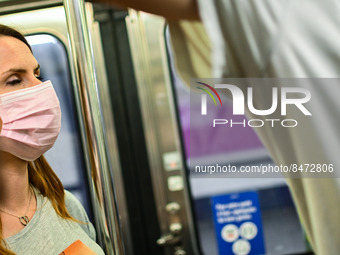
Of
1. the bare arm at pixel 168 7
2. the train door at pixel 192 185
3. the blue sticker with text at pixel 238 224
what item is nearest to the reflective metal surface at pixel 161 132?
the train door at pixel 192 185

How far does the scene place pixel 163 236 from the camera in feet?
7.63

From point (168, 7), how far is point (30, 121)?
24 cm

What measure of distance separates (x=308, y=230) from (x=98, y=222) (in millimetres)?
348

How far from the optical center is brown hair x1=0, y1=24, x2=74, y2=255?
0.55 meters

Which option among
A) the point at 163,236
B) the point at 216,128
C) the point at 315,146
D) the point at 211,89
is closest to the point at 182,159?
the point at 216,128

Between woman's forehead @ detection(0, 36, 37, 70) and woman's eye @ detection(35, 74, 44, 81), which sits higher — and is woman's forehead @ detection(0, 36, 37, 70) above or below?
above

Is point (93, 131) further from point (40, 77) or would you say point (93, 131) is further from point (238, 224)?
point (238, 224)

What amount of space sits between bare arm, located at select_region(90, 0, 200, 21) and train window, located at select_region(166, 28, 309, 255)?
1553 millimetres

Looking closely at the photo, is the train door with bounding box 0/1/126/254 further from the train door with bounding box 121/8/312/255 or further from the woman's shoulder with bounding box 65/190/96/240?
the train door with bounding box 121/8/312/255

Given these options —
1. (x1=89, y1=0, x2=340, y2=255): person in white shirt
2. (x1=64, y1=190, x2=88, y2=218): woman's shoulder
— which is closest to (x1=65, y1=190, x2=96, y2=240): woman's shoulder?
(x1=64, y1=190, x2=88, y2=218): woman's shoulder

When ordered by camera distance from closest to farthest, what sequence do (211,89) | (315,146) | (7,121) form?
(7,121), (315,146), (211,89)

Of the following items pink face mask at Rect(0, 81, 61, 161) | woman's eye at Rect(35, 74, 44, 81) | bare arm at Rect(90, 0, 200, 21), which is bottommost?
pink face mask at Rect(0, 81, 61, 161)

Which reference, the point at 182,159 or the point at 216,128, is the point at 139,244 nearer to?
the point at 182,159

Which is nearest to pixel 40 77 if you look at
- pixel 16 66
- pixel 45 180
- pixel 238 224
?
pixel 16 66
